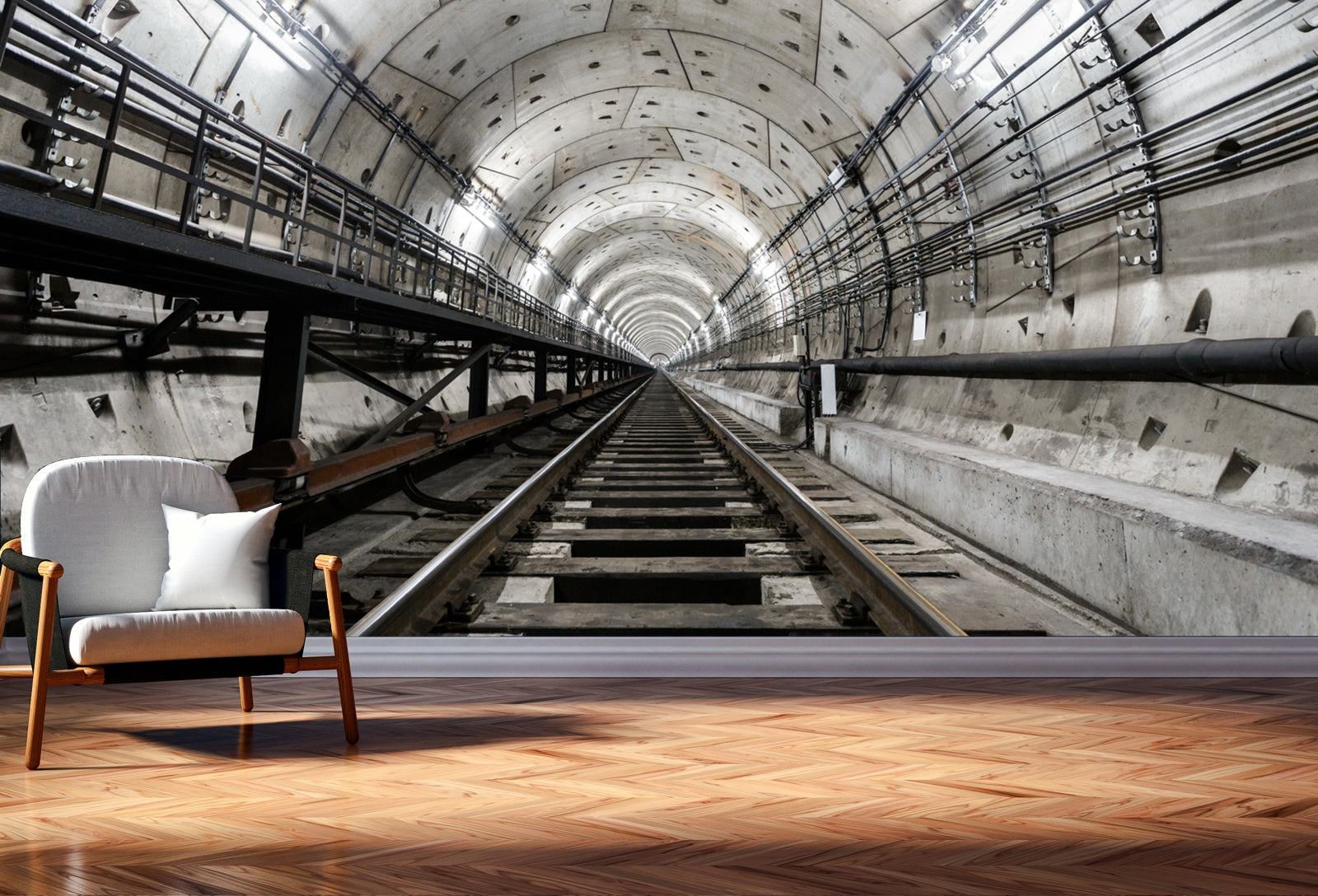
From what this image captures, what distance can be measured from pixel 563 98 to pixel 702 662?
520 inches

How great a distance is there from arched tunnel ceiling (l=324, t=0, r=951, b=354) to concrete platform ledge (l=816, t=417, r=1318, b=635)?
5.41m

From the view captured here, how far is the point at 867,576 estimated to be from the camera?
4266 mm

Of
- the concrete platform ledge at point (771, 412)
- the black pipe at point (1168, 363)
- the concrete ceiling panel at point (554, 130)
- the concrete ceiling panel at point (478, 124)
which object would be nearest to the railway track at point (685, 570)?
the black pipe at point (1168, 363)

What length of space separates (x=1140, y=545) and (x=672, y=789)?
10.2ft

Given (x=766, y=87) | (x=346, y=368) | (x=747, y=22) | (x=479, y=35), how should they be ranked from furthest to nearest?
1. (x=766, y=87)
2. (x=747, y=22)
3. (x=479, y=35)
4. (x=346, y=368)

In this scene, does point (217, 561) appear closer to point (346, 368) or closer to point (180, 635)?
point (180, 635)

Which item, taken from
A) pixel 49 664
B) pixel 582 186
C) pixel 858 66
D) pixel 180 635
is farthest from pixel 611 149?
pixel 49 664

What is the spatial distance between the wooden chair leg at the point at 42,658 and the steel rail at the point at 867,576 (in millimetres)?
2835

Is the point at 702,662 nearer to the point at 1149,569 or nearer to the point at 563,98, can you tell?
the point at 1149,569

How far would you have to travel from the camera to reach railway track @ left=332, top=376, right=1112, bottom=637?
3816mm

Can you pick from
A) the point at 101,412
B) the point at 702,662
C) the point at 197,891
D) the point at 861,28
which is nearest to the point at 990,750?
the point at 702,662

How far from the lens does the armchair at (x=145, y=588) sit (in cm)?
186

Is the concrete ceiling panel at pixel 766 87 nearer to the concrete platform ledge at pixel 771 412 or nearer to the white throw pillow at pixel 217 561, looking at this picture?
the concrete platform ledge at pixel 771 412

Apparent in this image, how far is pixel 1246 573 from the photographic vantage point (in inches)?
126
